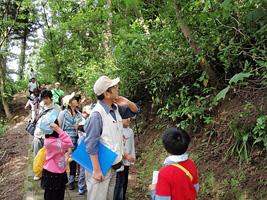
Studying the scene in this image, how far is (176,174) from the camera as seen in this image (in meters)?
2.99

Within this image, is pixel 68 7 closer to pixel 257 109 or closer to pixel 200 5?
pixel 200 5

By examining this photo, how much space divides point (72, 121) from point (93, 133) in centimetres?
286

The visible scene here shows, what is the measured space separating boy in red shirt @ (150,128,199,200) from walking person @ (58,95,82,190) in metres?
3.55

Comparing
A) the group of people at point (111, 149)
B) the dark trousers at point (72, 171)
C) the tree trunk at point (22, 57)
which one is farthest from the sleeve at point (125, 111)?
the tree trunk at point (22, 57)

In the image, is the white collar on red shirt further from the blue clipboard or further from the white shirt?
the white shirt

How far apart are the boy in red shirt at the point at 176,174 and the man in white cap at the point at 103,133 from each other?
0.82 metres

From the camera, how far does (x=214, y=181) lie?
16.7 ft

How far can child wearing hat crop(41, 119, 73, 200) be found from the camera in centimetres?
483

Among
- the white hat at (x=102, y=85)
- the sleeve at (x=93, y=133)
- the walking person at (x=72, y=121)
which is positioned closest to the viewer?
the sleeve at (x=93, y=133)

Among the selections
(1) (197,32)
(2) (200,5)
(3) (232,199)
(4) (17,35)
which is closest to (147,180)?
(3) (232,199)

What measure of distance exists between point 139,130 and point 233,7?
165 inches

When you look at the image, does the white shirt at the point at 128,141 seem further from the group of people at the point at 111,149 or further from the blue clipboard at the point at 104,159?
the blue clipboard at the point at 104,159

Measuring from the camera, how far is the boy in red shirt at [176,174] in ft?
9.70

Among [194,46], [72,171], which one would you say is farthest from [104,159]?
[194,46]
